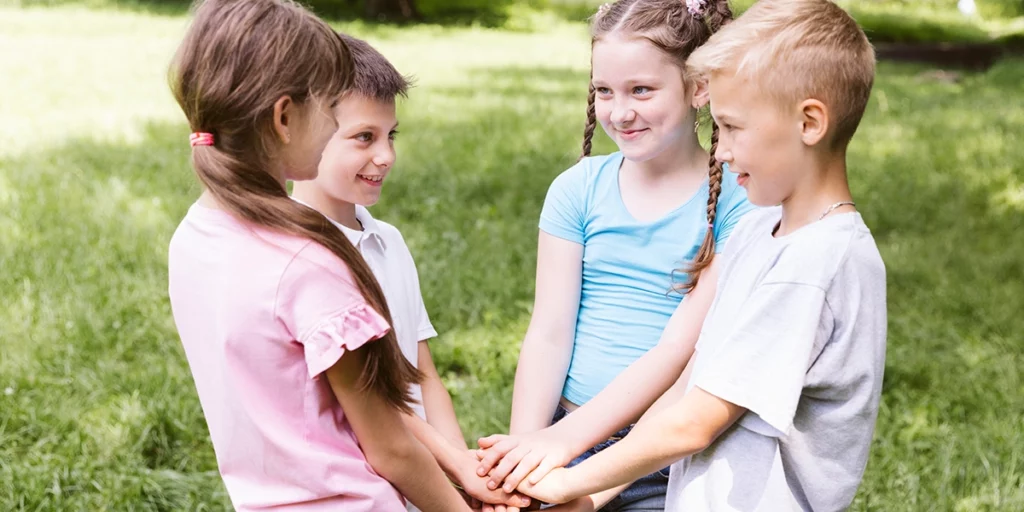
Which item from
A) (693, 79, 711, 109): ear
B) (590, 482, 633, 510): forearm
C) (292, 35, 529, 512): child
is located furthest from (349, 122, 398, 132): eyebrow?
(590, 482, 633, 510): forearm

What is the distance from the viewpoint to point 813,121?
1.69 m

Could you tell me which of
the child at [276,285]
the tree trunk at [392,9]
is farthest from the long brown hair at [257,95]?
the tree trunk at [392,9]

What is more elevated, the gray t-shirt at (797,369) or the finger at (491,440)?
the gray t-shirt at (797,369)

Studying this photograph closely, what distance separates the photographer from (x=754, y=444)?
1743mm

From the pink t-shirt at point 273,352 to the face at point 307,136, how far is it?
13 cm

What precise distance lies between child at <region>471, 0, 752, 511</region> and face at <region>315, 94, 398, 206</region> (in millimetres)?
467

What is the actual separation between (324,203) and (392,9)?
18039mm

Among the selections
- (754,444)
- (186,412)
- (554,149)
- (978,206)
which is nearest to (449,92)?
(554,149)

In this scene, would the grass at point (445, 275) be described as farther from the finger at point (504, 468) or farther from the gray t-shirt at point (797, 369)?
the gray t-shirt at point (797, 369)

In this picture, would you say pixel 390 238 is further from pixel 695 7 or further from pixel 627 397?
pixel 695 7

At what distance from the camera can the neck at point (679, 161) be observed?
2.30 meters

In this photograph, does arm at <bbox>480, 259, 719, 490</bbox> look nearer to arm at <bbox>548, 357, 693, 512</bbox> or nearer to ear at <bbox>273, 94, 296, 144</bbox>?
arm at <bbox>548, 357, 693, 512</bbox>

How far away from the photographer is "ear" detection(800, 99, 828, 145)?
167 centimetres

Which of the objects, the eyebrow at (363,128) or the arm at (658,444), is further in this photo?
the eyebrow at (363,128)
